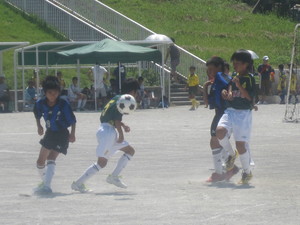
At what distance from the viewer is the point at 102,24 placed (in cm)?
3612

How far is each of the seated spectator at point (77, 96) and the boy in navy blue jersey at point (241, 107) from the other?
1755cm

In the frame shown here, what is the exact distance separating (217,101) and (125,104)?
75.8 inches

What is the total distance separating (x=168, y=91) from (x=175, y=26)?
12043 mm

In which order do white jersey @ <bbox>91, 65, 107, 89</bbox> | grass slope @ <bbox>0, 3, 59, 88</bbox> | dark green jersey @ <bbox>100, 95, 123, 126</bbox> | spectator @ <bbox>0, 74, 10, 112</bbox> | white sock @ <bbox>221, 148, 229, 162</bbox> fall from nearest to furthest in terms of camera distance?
dark green jersey @ <bbox>100, 95, 123, 126</bbox> → white sock @ <bbox>221, 148, 229, 162</bbox> → spectator @ <bbox>0, 74, 10, 112</bbox> → white jersey @ <bbox>91, 65, 107, 89</bbox> → grass slope @ <bbox>0, 3, 59, 88</bbox>

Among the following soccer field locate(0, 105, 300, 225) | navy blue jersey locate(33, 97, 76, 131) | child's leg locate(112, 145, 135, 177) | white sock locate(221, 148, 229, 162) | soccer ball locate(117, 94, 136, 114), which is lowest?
soccer field locate(0, 105, 300, 225)

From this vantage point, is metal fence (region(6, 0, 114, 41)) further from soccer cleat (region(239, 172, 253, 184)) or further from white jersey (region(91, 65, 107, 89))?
soccer cleat (region(239, 172, 253, 184))

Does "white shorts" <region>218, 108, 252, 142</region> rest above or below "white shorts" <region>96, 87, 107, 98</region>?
above

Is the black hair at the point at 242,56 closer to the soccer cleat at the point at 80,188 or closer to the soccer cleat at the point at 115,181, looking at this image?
the soccer cleat at the point at 115,181

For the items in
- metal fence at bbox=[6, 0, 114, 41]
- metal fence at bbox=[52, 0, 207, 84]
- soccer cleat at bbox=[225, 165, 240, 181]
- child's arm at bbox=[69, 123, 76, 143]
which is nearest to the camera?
child's arm at bbox=[69, 123, 76, 143]

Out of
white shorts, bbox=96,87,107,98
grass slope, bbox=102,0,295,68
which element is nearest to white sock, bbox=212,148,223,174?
white shorts, bbox=96,87,107,98

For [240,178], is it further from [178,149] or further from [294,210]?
[178,149]

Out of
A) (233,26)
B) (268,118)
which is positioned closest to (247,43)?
(233,26)

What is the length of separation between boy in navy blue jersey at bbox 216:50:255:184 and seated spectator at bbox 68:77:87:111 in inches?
691

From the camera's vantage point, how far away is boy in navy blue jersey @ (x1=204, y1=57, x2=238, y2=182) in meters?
11.2
